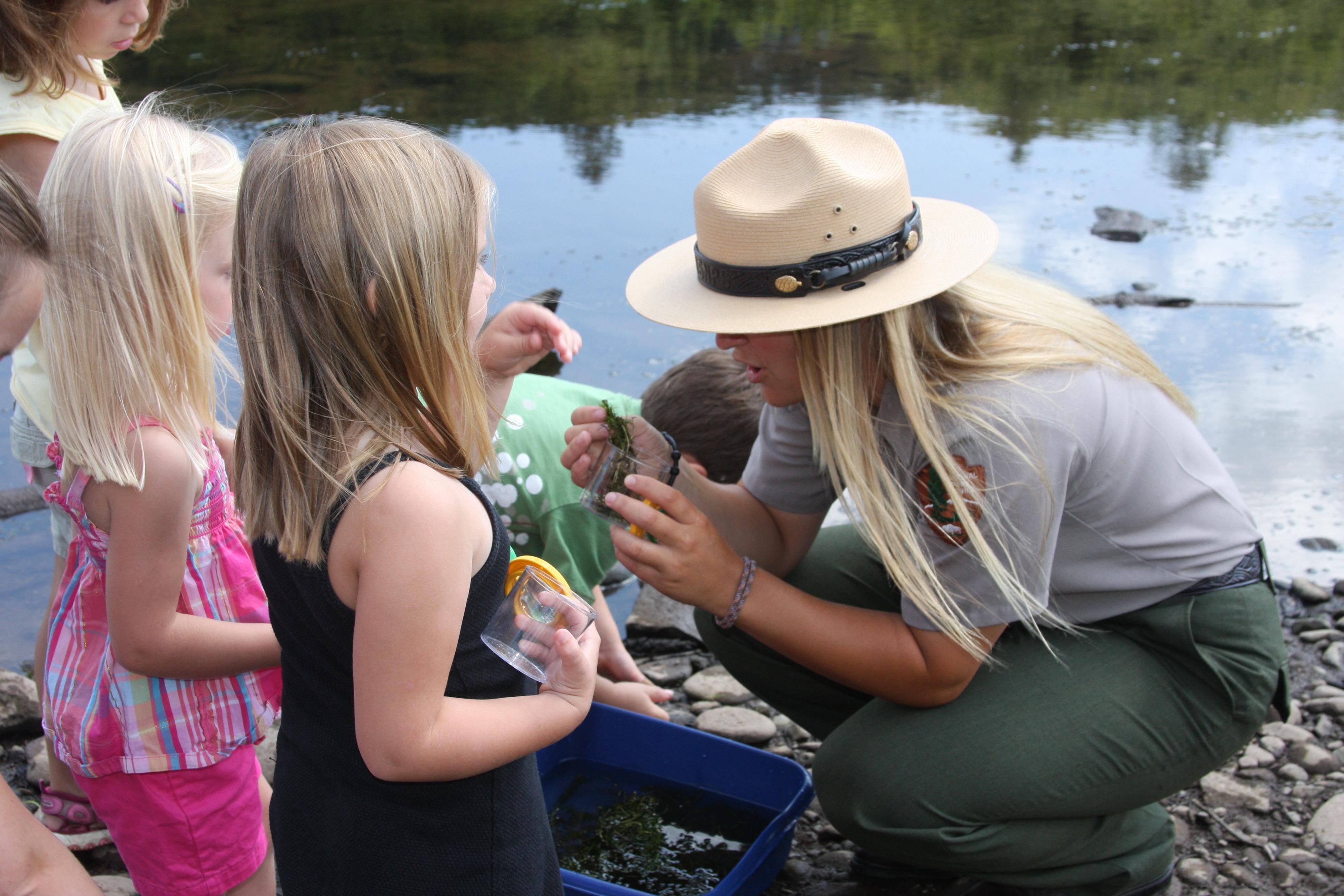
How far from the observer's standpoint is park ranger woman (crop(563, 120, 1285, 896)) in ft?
6.49

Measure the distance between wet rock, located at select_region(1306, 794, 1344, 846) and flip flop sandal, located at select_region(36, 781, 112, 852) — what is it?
2.51m

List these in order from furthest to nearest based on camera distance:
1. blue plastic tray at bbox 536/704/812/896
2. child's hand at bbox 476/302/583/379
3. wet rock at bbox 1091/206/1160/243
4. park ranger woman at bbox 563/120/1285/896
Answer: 1. wet rock at bbox 1091/206/1160/243
2. child's hand at bbox 476/302/583/379
3. blue plastic tray at bbox 536/704/812/896
4. park ranger woman at bbox 563/120/1285/896

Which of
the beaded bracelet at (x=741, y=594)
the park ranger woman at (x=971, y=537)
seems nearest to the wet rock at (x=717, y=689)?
the park ranger woman at (x=971, y=537)

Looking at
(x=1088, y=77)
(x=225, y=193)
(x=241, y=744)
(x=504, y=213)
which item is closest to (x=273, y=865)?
(x=241, y=744)

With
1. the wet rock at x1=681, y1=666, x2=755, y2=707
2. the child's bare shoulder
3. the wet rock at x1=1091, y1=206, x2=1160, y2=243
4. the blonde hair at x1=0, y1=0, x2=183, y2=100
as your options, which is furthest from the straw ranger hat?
the wet rock at x1=1091, y1=206, x2=1160, y2=243

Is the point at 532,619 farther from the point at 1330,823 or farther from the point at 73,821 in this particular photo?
the point at 1330,823

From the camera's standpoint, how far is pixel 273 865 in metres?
2.18

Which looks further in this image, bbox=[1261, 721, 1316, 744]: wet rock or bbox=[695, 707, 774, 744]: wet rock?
bbox=[695, 707, 774, 744]: wet rock

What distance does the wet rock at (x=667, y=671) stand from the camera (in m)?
3.08

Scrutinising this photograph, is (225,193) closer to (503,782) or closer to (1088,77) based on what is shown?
(503,782)

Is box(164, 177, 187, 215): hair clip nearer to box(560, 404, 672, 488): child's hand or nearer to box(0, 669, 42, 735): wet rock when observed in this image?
box(560, 404, 672, 488): child's hand

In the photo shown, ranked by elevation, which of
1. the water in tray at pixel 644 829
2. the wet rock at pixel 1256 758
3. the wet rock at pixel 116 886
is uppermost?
the wet rock at pixel 116 886

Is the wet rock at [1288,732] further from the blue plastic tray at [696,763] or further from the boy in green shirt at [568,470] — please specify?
the boy in green shirt at [568,470]

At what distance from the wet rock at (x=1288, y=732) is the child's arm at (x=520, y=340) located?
184 centimetres
